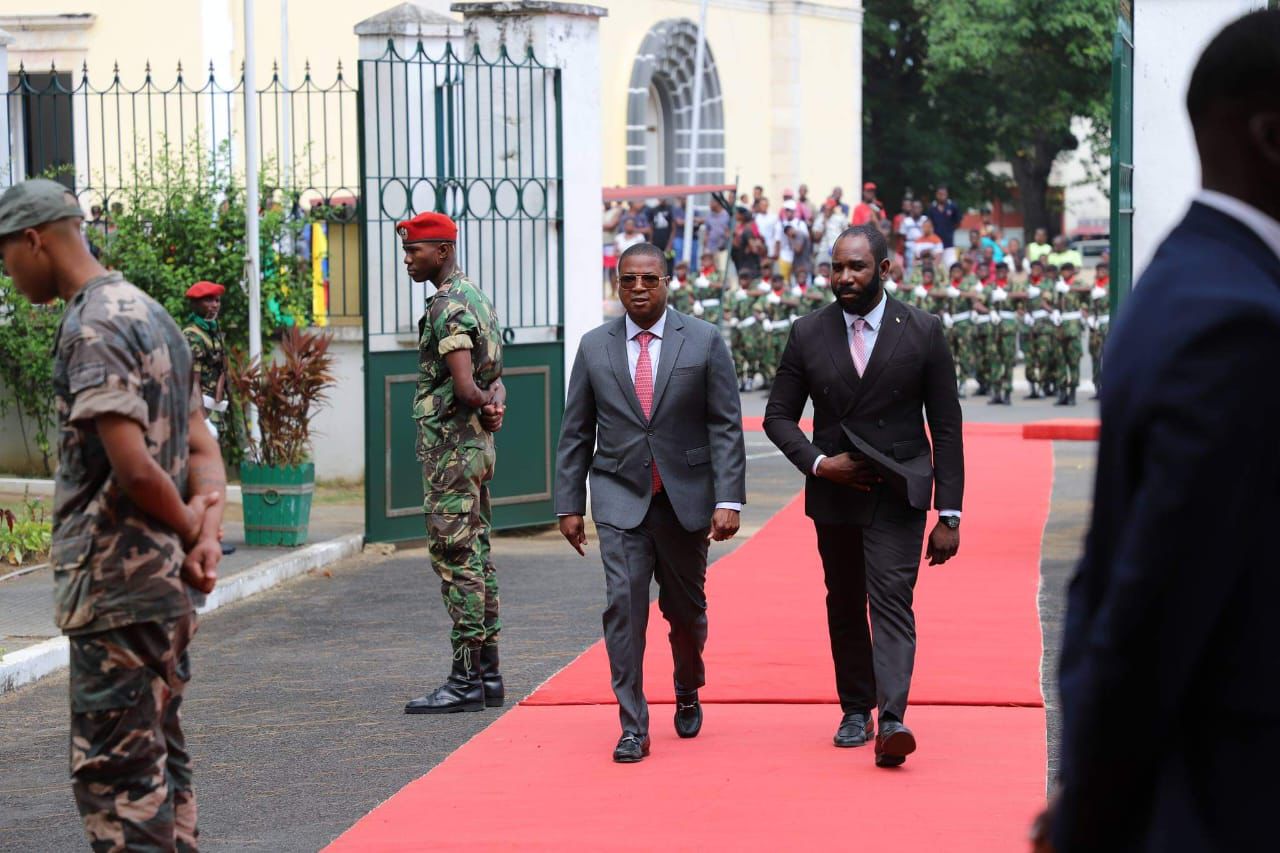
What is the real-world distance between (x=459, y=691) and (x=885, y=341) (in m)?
2.30

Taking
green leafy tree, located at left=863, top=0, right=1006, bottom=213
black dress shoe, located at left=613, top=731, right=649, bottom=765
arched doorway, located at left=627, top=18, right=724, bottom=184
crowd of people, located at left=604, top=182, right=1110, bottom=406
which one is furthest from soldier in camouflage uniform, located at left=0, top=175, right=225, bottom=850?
green leafy tree, located at left=863, top=0, right=1006, bottom=213

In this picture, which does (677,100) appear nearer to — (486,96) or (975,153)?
(975,153)

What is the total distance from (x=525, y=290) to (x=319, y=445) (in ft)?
8.41

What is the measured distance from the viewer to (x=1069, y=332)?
83.3 feet

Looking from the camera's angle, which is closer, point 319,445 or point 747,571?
point 747,571

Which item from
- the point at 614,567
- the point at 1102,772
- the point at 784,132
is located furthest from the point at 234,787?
the point at 784,132

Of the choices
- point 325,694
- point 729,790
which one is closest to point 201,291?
point 325,694

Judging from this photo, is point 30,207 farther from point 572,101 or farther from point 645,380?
point 572,101

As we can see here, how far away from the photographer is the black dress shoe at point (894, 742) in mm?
6777

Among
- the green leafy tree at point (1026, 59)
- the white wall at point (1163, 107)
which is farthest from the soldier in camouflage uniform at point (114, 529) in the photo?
the green leafy tree at point (1026, 59)

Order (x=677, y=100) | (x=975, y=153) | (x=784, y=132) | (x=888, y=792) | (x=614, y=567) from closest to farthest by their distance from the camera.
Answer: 1. (x=888, y=792)
2. (x=614, y=567)
3. (x=677, y=100)
4. (x=784, y=132)
5. (x=975, y=153)

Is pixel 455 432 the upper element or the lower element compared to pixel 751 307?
upper

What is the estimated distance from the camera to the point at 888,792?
261 inches

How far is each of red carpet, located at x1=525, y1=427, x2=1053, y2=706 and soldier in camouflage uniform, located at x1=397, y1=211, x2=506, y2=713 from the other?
0.40 metres
